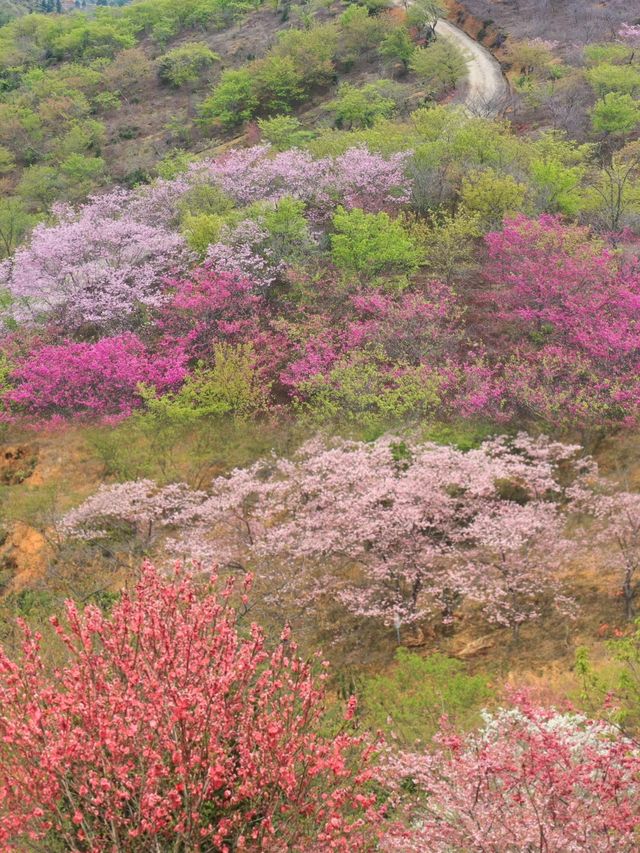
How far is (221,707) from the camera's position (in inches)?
303

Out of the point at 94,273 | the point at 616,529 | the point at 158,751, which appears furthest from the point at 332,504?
the point at 94,273

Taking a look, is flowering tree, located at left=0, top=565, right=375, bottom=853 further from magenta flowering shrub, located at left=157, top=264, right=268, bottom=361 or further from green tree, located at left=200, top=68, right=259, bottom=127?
green tree, located at left=200, top=68, right=259, bottom=127

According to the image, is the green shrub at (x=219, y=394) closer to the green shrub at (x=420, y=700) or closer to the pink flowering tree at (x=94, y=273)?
the pink flowering tree at (x=94, y=273)

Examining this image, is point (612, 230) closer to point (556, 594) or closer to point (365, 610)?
point (556, 594)

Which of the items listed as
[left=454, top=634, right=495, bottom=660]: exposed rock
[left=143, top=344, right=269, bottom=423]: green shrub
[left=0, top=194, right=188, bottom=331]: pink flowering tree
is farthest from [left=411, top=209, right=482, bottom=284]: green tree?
[left=454, top=634, right=495, bottom=660]: exposed rock

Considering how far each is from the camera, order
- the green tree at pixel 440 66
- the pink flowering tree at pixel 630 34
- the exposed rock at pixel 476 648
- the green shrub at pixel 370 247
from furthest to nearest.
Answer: the green tree at pixel 440 66 → the pink flowering tree at pixel 630 34 → the green shrub at pixel 370 247 → the exposed rock at pixel 476 648

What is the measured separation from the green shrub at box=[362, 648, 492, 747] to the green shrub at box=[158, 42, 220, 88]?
251 feet

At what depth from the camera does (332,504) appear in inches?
732

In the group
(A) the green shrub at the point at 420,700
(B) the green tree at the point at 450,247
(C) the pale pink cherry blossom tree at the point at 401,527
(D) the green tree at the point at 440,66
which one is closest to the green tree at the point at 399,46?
(D) the green tree at the point at 440,66

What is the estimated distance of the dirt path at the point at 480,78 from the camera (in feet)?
169

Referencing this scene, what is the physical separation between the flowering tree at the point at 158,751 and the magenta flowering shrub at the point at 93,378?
60.3ft

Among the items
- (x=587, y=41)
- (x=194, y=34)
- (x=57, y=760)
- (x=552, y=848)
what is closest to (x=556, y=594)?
(x=552, y=848)

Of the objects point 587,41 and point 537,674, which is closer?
point 537,674

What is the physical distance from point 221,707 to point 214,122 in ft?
230
